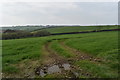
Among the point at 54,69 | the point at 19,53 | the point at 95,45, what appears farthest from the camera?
the point at 95,45

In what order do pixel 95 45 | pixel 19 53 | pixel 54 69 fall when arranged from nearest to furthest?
1. pixel 54 69
2. pixel 19 53
3. pixel 95 45

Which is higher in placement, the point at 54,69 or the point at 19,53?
the point at 54,69

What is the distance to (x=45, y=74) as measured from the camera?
1038 cm

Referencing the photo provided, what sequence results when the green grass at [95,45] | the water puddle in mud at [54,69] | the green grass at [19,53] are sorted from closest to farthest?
the water puddle in mud at [54,69]
the green grass at [19,53]
the green grass at [95,45]

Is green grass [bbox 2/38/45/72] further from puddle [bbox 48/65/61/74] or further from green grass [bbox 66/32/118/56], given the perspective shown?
green grass [bbox 66/32/118/56]

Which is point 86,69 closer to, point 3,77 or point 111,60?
point 111,60

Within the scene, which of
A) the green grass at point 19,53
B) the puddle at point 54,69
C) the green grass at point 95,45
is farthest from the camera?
the green grass at point 95,45

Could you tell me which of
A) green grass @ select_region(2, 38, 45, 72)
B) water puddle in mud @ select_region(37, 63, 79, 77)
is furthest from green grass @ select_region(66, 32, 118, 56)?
green grass @ select_region(2, 38, 45, 72)

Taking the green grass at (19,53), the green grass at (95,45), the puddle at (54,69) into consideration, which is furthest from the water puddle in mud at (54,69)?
the green grass at (95,45)

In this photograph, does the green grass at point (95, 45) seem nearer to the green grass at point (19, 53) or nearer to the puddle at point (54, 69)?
the puddle at point (54, 69)

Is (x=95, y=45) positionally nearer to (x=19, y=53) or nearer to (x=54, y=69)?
(x=54, y=69)

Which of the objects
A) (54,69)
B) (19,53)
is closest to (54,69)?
(54,69)

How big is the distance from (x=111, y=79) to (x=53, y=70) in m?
4.87

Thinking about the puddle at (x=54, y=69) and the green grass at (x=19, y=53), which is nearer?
the puddle at (x=54, y=69)
